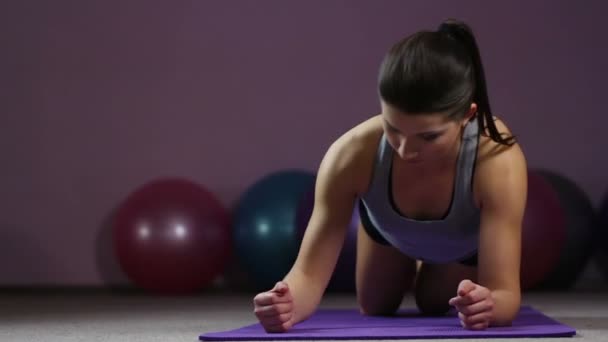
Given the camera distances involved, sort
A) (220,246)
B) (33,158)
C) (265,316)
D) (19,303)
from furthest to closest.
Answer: (33,158)
(220,246)
(19,303)
(265,316)

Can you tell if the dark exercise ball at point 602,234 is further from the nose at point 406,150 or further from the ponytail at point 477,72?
the nose at point 406,150

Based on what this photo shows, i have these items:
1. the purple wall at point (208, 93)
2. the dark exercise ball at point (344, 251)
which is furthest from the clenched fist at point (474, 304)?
the purple wall at point (208, 93)

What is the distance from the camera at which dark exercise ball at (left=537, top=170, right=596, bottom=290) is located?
13.0ft

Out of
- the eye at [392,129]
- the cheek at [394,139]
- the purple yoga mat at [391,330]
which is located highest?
the eye at [392,129]

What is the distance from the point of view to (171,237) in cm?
389

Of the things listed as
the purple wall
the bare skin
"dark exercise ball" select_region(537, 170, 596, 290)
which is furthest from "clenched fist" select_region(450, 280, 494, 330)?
the purple wall

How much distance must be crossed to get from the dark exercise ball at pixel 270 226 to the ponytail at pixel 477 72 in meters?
1.79

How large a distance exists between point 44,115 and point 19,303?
113cm

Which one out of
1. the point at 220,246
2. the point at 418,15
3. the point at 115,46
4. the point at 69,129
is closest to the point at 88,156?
the point at 69,129

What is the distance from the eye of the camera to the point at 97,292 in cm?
410

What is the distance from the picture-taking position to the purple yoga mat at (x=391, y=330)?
1.95 metres

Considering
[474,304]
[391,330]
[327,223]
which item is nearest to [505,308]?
[474,304]

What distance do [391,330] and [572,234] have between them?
6.84ft

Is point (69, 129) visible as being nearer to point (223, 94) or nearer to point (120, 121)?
point (120, 121)
